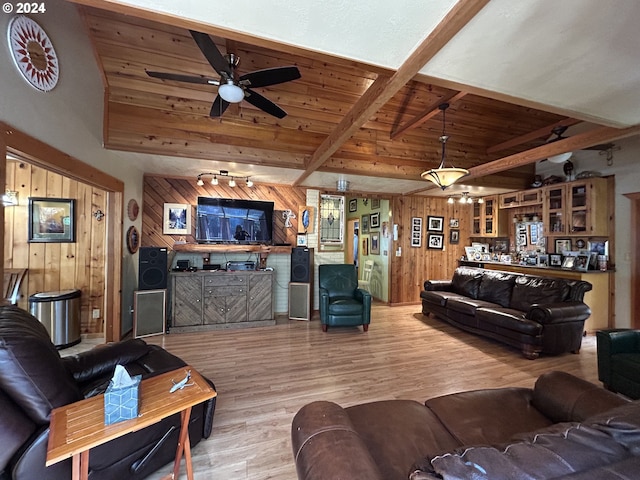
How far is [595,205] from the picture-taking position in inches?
169

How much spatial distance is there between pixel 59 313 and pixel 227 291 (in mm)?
1984

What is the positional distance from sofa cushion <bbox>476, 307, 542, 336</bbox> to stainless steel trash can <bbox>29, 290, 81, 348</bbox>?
→ 5406 millimetres

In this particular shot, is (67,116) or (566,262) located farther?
(566,262)

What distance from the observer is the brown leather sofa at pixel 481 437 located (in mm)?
613

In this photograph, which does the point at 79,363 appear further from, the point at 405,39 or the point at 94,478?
the point at 405,39

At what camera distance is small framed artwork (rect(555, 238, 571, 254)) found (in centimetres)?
478

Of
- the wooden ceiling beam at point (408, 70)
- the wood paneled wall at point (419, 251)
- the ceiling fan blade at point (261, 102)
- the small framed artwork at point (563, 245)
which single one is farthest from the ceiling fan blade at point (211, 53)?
the small framed artwork at point (563, 245)

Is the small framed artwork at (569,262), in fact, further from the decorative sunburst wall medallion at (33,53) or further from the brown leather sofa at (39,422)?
the decorative sunburst wall medallion at (33,53)

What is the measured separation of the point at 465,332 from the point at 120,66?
19.2 feet

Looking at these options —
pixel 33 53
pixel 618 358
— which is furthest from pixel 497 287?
pixel 33 53

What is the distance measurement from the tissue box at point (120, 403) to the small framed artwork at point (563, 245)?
6.42 metres

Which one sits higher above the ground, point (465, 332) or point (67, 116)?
point (67, 116)

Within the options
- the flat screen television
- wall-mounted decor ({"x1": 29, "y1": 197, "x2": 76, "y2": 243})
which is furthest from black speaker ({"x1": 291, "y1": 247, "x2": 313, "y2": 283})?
wall-mounted decor ({"x1": 29, "y1": 197, "x2": 76, "y2": 243})

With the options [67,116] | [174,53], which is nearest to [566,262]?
[174,53]
